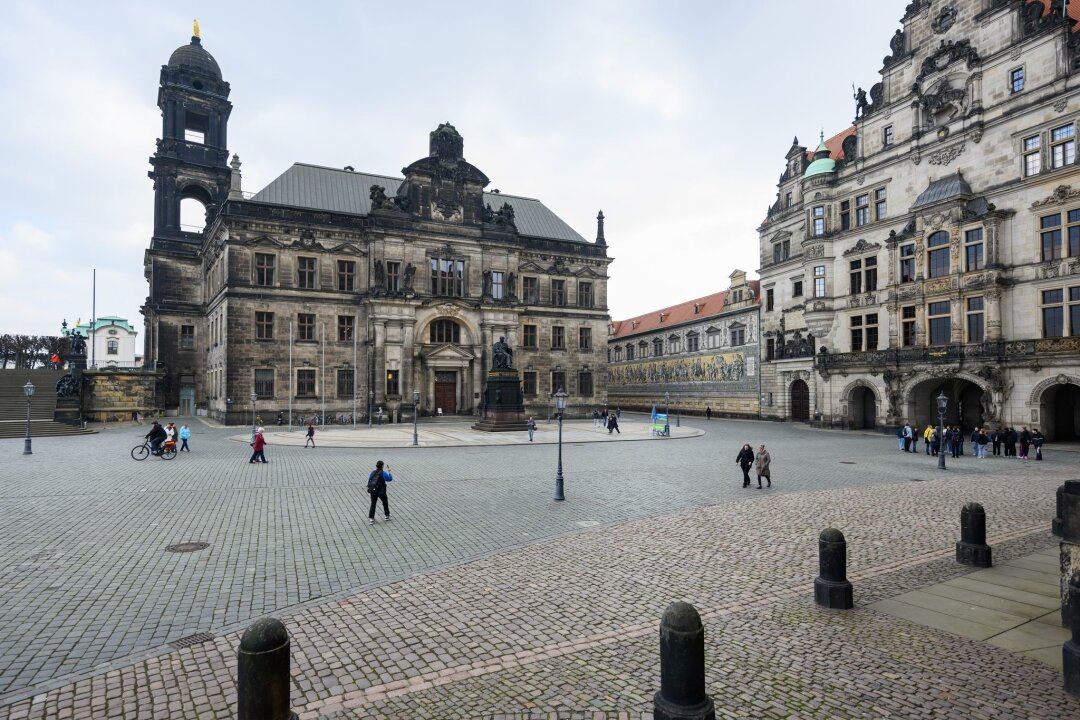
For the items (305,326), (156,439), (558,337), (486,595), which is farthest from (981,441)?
(305,326)

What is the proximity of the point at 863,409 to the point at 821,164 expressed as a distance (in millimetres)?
18307

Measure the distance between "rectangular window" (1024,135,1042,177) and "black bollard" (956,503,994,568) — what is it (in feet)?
106

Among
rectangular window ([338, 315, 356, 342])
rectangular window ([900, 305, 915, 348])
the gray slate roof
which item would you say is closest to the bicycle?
rectangular window ([338, 315, 356, 342])

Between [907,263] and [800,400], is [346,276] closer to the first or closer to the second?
[800,400]

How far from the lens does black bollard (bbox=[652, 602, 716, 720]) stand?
4.77m

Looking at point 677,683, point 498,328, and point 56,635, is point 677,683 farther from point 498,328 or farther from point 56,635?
point 498,328

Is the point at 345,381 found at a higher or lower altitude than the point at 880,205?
lower


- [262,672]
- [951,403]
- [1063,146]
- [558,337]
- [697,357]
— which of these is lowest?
[262,672]

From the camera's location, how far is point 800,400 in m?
49.5

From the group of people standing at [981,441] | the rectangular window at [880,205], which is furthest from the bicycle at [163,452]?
the rectangular window at [880,205]

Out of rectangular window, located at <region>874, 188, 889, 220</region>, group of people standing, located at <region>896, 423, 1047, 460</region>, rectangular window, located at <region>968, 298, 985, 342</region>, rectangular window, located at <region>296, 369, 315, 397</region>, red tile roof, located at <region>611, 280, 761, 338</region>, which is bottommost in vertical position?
group of people standing, located at <region>896, 423, 1047, 460</region>

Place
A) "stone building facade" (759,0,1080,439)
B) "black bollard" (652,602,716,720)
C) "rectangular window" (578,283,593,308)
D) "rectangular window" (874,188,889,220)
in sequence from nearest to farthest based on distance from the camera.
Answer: "black bollard" (652,602,716,720)
"stone building facade" (759,0,1080,439)
"rectangular window" (874,188,889,220)
"rectangular window" (578,283,593,308)

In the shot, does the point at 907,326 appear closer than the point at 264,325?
Yes

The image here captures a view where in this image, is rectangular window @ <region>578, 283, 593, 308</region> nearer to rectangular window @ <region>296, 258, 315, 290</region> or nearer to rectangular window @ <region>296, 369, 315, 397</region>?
rectangular window @ <region>296, 258, 315, 290</region>
